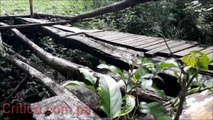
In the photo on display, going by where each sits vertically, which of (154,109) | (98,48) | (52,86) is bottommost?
(52,86)

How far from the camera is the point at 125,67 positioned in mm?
3898

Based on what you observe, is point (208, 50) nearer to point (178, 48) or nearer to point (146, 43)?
point (178, 48)

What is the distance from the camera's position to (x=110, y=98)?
56.4 inches

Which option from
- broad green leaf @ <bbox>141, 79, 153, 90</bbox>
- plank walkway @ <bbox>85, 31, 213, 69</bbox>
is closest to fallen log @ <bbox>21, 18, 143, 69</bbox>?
plank walkway @ <bbox>85, 31, 213, 69</bbox>

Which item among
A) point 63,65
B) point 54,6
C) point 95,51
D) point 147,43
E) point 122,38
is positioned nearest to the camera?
point 63,65

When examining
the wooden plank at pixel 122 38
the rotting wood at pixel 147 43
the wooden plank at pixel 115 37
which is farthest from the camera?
the wooden plank at pixel 115 37

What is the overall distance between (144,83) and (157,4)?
5.80 m

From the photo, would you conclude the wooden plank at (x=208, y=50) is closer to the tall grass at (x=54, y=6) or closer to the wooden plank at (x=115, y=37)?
the wooden plank at (x=115, y=37)

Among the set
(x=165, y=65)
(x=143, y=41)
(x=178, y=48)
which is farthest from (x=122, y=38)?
(x=165, y=65)

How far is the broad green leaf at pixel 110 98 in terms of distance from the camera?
1.38 meters

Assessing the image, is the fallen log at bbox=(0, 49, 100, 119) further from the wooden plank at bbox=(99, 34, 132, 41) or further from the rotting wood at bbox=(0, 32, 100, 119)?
the wooden plank at bbox=(99, 34, 132, 41)

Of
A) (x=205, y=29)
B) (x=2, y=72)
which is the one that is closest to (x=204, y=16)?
(x=205, y=29)

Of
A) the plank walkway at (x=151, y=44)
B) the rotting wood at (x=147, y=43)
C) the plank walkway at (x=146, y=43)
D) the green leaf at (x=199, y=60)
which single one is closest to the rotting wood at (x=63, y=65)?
the plank walkway at (x=146, y=43)

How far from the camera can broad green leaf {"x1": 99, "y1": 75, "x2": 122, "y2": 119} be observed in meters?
1.38
